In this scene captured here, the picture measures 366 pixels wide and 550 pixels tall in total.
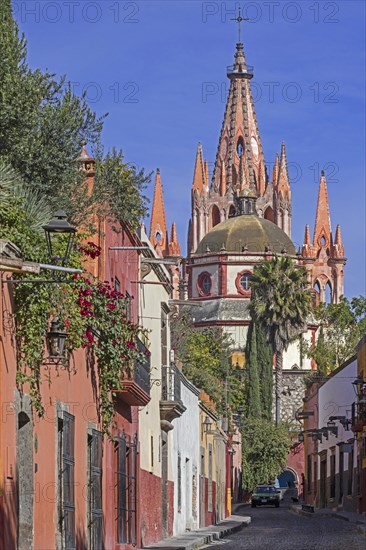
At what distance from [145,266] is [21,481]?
44.4 feet

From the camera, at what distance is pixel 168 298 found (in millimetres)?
34531

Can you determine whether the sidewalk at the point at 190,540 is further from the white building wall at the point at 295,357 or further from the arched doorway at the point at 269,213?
the arched doorway at the point at 269,213

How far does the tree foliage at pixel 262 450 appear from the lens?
88.1 metres

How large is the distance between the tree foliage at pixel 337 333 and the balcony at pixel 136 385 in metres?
79.9

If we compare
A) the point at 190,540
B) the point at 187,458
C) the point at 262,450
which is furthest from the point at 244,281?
the point at 190,540

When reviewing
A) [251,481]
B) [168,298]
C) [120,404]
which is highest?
[168,298]

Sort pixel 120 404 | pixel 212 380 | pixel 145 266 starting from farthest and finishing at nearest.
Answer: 1. pixel 212 380
2. pixel 145 266
3. pixel 120 404

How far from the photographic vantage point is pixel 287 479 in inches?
4299

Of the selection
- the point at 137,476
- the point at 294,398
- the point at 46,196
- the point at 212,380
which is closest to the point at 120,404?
the point at 137,476

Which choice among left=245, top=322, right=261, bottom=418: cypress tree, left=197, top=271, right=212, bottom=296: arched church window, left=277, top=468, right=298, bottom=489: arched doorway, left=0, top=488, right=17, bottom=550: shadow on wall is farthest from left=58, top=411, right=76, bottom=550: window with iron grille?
left=197, top=271, right=212, bottom=296: arched church window

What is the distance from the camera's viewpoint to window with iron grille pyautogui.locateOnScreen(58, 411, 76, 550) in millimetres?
19203

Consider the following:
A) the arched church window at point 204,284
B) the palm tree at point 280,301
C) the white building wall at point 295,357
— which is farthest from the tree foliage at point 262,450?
the arched church window at point 204,284

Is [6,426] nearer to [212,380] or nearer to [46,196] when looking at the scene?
[46,196]

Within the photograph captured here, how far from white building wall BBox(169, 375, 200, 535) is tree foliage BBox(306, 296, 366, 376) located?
210 ft
